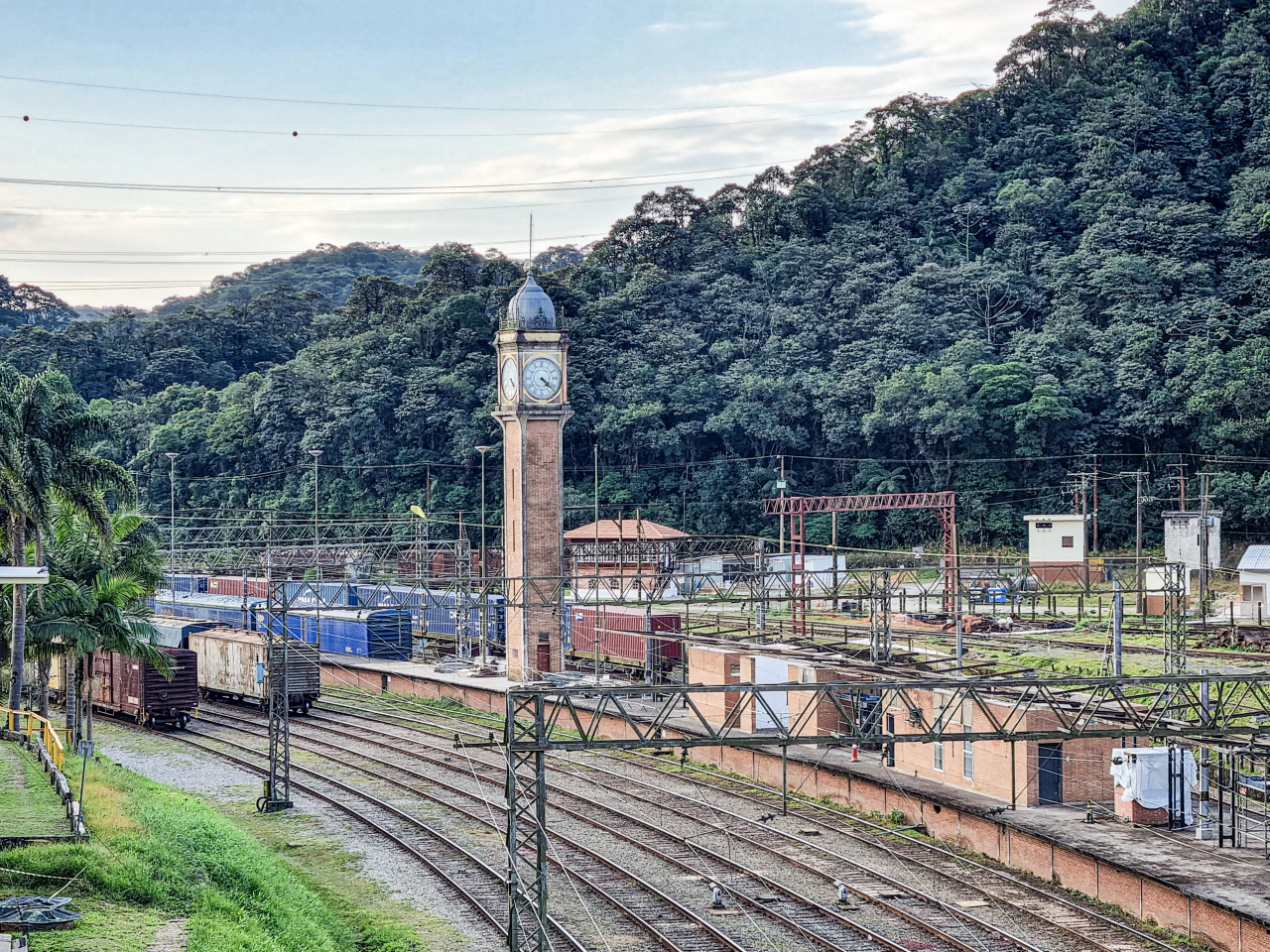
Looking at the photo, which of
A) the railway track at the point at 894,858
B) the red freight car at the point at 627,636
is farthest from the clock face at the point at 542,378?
the railway track at the point at 894,858

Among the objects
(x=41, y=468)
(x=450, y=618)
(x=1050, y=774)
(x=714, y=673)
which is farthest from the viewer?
(x=450, y=618)

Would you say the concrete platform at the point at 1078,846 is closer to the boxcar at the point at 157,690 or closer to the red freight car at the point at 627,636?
the red freight car at the point at 627,636

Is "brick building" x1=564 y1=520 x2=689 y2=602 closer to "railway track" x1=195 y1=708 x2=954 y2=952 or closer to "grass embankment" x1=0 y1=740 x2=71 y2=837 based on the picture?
"railway track" x1=195 y1=708 x2=954 y2=952

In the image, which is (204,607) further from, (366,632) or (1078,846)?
(1078,846)

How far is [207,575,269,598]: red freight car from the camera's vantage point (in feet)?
203

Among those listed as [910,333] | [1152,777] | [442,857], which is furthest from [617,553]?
[1152,777]

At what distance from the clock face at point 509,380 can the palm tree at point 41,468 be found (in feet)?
50.8

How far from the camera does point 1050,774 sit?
89.7 ft

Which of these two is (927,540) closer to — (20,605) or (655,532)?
(655,532)

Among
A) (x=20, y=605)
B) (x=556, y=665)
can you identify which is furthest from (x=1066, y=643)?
(x=20, y=605)

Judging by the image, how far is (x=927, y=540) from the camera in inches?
2842

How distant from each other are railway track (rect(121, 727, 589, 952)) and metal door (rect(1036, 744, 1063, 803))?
10621 mm

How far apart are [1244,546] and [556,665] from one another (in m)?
35.9

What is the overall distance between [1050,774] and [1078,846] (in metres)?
3.88
